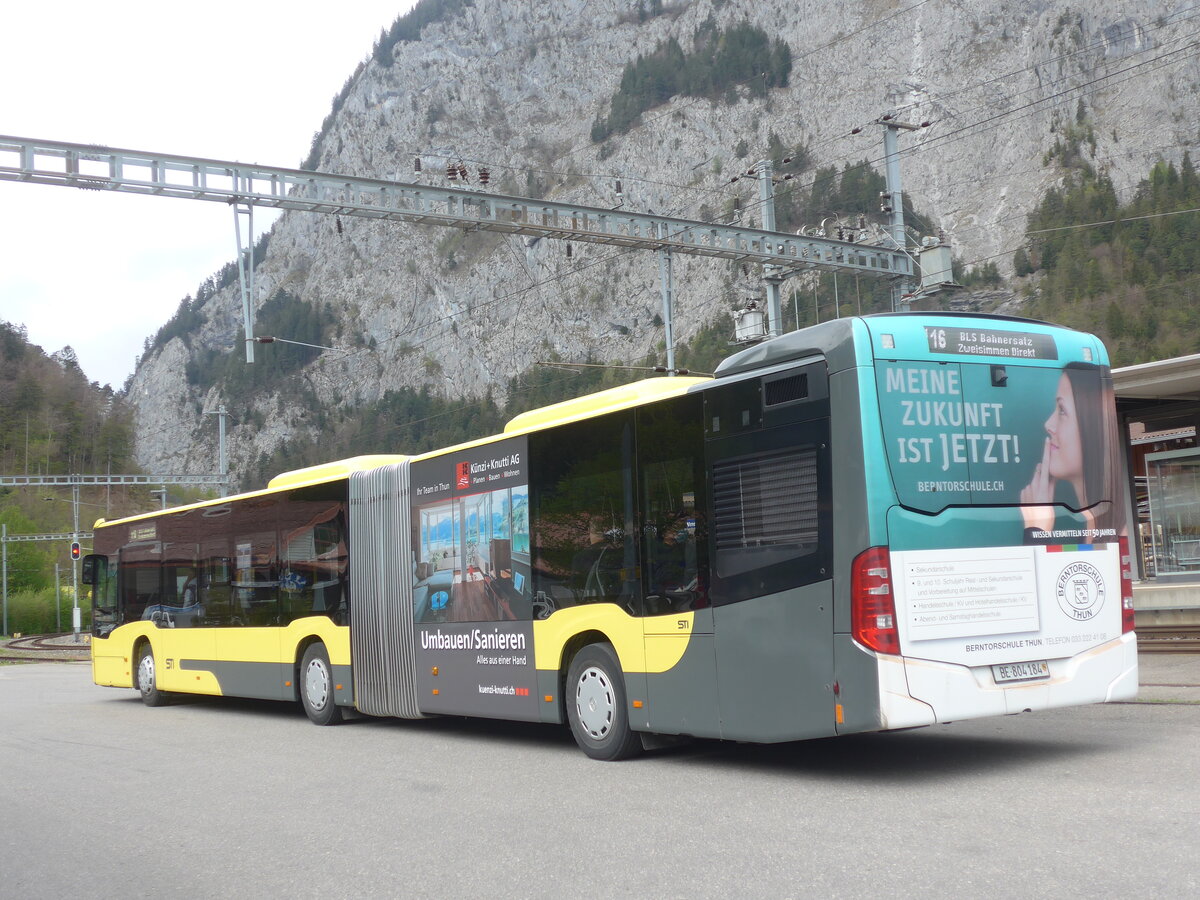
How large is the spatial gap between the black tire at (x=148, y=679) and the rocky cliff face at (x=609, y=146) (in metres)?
86.2

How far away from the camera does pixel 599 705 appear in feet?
32.4

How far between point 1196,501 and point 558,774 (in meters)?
13.5

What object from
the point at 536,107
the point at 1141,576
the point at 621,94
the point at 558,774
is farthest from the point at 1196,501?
the point at 536,107

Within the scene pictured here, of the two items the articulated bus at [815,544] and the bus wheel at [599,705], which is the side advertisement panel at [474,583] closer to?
the articulated bus at [815,544]

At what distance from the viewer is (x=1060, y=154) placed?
4791 inches

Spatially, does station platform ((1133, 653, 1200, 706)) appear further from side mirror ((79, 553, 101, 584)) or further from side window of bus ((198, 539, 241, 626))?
side mirror ((79, 553, 101, 584))

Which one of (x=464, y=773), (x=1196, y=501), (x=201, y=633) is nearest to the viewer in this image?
(x=464, y=773)

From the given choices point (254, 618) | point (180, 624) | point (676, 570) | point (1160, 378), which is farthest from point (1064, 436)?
point (180, 624)

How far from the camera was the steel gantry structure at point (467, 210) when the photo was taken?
57.9ft

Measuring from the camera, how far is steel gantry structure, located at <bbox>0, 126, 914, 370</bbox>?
17641 mm

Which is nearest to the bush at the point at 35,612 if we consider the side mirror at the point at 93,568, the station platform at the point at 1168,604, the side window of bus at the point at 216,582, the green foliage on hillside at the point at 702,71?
the side mirror at the point at 93,568

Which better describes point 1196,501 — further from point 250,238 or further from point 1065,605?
point 250,238

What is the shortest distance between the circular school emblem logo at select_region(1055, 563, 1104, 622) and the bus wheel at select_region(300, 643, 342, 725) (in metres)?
8.39

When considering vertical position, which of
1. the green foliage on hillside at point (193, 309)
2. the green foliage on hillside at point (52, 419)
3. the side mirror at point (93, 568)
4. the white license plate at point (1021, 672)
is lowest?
the white license plate at point (1021, 672)
